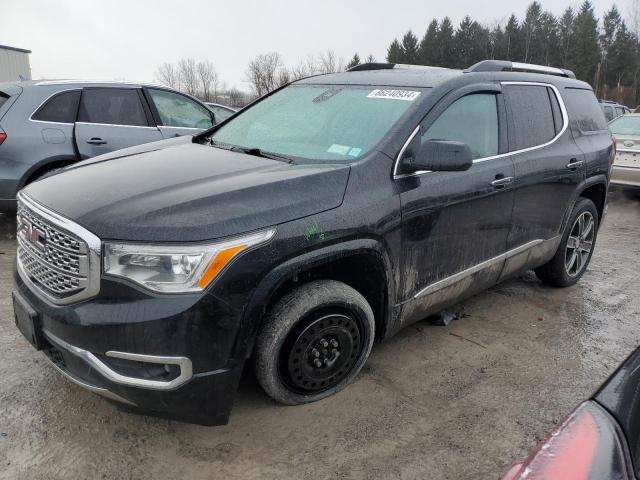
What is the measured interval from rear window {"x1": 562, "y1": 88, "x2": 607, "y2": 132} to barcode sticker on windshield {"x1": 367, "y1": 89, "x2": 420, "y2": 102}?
1.88 meters

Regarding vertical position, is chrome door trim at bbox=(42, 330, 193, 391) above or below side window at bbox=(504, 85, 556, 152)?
below

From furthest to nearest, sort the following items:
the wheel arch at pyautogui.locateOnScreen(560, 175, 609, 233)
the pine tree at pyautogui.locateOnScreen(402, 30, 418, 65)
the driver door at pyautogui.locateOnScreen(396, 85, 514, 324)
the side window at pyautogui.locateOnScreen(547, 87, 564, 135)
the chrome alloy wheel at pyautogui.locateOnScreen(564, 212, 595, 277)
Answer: the pine tree at pyautogui.locateOnScreen(402, 30, 418, 65), the chrome alloy wheel at pyautogui.locateOnScreen(564, 212, 595, 277), the wheel arch at pyautogui.locateOnScreen(560, 175, 609, 233), the side window at pyautogui.locateOnScreen(547, 87, 564, 135), the driver door at pyautogui.locateOnScreen(396, 85, 514, 324)

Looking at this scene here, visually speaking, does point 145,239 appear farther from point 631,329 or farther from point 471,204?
point 631,329

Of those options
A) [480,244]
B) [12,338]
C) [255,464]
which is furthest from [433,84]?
[12,338]

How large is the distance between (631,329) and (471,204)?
6.05ft

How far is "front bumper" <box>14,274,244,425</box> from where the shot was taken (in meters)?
2.08

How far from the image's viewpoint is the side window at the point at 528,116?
11.9 ft

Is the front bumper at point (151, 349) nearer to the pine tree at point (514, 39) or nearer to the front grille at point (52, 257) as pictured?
the front grille at point (52, 257)

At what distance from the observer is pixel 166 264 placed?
2105mm

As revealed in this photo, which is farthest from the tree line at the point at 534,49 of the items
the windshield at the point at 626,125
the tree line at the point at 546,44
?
the windshield at the point at 626,125

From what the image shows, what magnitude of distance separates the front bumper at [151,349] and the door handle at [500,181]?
6.70 feet

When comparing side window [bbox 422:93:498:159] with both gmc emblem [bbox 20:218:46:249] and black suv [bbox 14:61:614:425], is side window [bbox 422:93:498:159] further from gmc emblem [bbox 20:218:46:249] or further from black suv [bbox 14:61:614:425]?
gmc emblem [bbox 20:218:46:249]

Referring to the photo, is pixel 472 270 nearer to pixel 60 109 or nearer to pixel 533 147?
pixel 533 147

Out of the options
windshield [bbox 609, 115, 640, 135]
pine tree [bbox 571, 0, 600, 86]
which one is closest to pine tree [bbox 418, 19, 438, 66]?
pine tree [bbox 571, 0, 600, 86]
